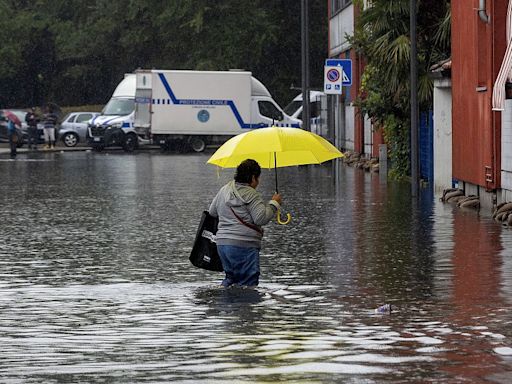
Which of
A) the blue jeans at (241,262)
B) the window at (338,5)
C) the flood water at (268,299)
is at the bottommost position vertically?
the flood water at (268,299)

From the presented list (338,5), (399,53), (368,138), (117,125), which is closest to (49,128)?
(117,125)

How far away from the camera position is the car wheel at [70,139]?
63281mm

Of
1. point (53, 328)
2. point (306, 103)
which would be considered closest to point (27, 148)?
point (306, 103)

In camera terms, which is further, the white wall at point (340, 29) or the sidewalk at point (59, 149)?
the sidewalk at point (59, 149)

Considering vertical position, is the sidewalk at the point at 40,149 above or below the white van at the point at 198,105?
below

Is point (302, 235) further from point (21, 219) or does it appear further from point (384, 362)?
point (384, 362)

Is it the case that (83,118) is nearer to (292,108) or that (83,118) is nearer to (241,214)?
(292,108)

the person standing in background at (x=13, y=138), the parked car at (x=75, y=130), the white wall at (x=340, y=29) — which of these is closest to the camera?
the white wall at (x=340, y=29)

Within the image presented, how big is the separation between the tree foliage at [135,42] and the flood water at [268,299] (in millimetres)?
43976

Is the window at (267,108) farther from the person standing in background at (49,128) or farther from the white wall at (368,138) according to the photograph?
the white wall at (368,138)

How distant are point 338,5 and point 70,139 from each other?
48.6ft

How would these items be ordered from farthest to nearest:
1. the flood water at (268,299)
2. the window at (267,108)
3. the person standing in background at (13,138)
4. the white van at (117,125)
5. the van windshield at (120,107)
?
the van windshield at (120,107), the white van at (117,125), the window at (267,108), the person standing in background at (13,138), the flood water at (268,299)

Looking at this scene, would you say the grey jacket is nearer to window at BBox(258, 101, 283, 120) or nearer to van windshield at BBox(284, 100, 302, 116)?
window at BBox(258, 101, 283, 120)

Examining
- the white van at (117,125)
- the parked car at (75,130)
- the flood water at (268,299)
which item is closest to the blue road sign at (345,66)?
the flood water at (268,299)
